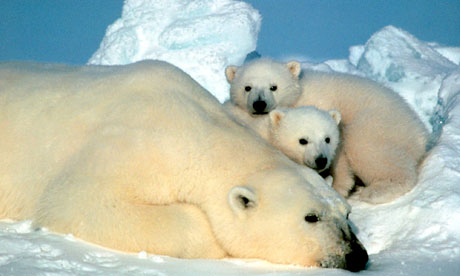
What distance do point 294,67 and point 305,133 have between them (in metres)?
1.39

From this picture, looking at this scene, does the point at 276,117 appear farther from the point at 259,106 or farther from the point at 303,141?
the point at 259,106

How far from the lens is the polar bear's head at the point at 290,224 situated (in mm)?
2623

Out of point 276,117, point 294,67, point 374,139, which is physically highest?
point 294,67

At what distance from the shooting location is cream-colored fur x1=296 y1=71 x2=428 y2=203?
3959 millimetres

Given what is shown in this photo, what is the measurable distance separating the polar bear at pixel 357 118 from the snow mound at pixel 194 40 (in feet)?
46.4

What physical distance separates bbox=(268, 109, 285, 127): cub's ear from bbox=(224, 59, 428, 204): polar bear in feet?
0.56

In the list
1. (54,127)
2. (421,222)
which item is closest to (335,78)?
(421,222)

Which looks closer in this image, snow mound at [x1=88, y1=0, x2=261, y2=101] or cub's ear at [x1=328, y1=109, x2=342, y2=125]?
cub's ear at [x1=328, y1=109, x2=342, y2=125]

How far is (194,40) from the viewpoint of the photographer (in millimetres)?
20688

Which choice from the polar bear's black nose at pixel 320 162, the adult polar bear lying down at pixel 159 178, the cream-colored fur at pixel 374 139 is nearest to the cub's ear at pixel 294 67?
the cream-colored fur at pixel 374 139

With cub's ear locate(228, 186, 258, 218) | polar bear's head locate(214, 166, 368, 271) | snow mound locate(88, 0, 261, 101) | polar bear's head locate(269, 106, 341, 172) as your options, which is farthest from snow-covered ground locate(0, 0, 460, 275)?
snow mound locate(88, 0, 261, 101)

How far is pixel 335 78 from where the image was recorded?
16.8 ft

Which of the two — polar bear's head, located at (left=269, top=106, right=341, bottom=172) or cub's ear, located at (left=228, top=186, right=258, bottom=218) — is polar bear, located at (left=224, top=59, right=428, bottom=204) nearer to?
polar bear's head, located at (left=269, top=106, right=341, bottom=172)

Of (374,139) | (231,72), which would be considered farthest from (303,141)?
(231,72)
